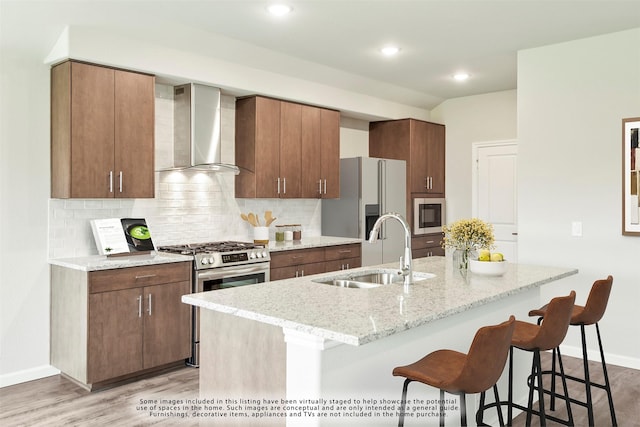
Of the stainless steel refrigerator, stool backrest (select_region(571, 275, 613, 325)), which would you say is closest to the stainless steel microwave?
the stainless steel refrigerator

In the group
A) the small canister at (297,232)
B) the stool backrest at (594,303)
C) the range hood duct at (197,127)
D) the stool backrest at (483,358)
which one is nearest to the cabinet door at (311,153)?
the small canister at (297,232)

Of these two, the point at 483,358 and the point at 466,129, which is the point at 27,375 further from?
the point at 466,129

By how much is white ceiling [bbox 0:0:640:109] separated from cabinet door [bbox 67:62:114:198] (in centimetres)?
36

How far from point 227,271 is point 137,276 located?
75 cm

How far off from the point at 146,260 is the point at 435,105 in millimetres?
4554

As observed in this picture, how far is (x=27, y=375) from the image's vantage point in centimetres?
391

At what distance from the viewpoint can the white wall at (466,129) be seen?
20.9 feet

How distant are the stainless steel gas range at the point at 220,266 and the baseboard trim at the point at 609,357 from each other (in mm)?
2698

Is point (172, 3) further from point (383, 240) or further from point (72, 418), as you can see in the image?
point (383, 240)

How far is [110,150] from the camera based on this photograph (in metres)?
3.98

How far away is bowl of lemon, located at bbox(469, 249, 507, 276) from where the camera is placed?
3.19m

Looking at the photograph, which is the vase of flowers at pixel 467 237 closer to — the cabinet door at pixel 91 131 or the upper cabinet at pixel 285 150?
the upper cabinet at pixel 285 150

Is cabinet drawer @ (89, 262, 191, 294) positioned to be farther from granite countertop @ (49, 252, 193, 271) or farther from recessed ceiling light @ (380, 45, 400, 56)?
recessed ceiling light @ (380, 45, 400, 56)

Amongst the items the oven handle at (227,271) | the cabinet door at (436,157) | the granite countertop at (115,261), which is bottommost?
the oven handle at (227,271)
